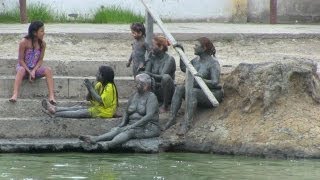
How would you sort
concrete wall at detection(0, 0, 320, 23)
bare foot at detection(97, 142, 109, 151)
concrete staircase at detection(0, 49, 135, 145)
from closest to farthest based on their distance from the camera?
1. bare foot at detection(97, 142, 109, 151)
2. concrete staircase at detection(0, 49, 135, 145)
3. concrete wall at detection(0, 0, 320, 23)

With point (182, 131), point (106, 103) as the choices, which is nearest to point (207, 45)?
point (182, 131)

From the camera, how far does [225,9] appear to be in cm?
2319

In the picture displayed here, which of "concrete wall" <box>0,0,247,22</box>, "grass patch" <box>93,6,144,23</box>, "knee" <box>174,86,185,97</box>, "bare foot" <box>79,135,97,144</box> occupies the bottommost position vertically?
"bare foot" <box>79,135,97,144</box>

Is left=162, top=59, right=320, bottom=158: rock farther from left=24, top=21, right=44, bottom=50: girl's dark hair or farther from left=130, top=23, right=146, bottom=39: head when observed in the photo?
left=24, top=21, right=44, bottom=50: girl's dark hair

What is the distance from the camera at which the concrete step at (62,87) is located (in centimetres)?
1684

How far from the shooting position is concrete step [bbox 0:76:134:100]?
16.8 metres

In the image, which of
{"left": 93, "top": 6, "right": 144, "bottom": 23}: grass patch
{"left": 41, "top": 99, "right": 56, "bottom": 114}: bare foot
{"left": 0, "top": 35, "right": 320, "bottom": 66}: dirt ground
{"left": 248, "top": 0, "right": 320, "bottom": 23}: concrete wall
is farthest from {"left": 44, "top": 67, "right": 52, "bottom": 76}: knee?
{"left": 248, "top": 0, "right": 320, "bottom": 23}: concrete wall

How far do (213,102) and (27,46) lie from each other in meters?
2.91

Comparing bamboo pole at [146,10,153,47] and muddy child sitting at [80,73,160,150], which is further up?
bamboo pole at [146,10,153,47]

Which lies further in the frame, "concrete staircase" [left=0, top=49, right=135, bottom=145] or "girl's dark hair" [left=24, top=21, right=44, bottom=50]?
"girl's dark hair" [left=24, top=21, right=44, bottom=50]

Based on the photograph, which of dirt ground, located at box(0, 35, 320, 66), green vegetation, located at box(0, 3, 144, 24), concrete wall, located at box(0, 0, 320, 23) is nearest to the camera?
dirt ground, located at box(0, 35, 320, 66)

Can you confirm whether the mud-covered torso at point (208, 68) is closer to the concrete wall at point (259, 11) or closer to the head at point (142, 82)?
the head at point (142, 82)

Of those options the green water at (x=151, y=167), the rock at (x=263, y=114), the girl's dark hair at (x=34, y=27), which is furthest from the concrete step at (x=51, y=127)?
the girl's dark hair at (x=34, y=27)

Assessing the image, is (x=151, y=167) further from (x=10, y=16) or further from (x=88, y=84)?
(x=10, y=16)
